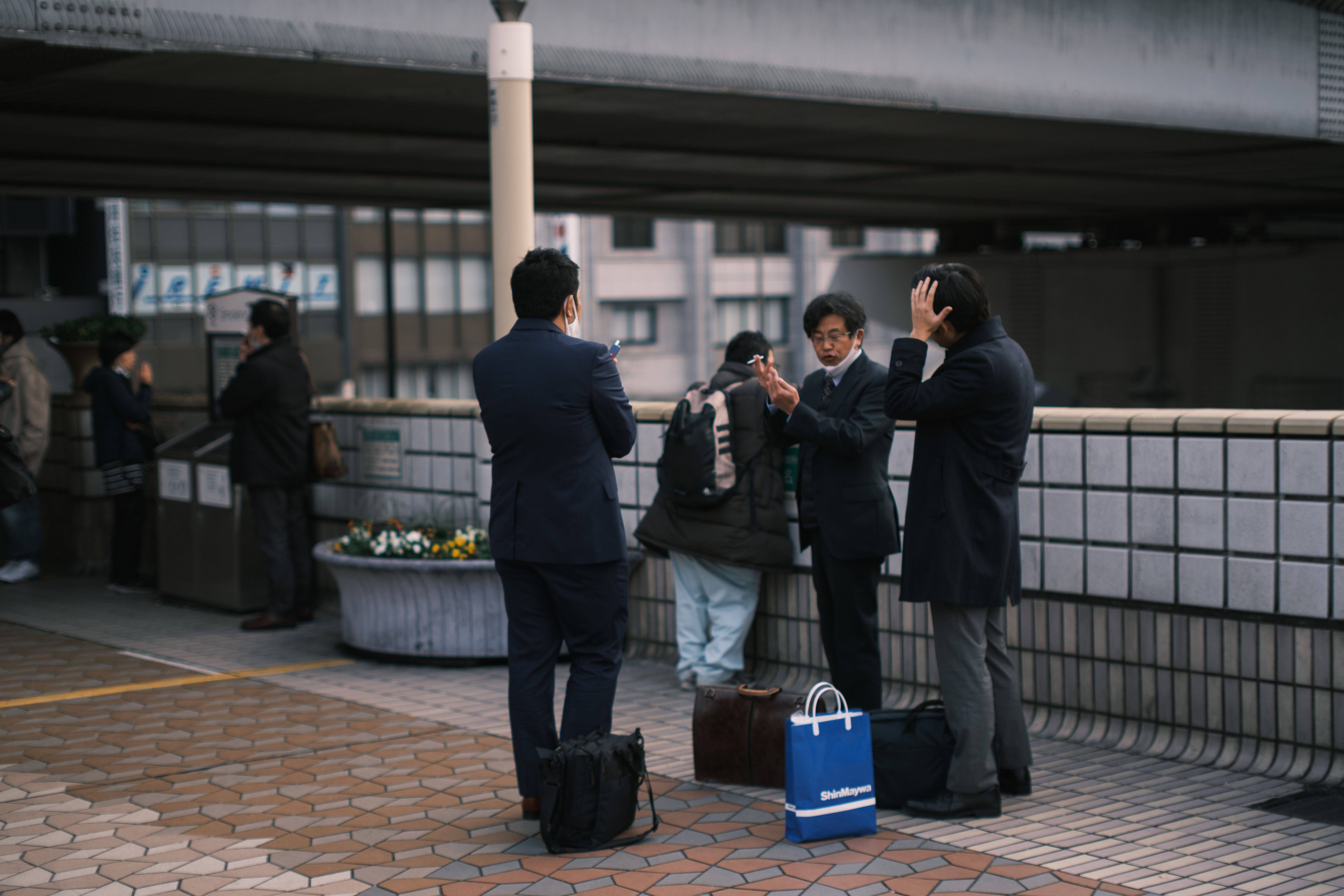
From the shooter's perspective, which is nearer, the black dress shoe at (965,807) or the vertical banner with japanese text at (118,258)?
the black dress shoe at (965,807)

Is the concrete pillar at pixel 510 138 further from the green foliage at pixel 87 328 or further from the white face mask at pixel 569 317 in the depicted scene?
the green foliage at pixel 87 328

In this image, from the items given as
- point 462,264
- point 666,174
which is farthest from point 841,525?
point 462,264

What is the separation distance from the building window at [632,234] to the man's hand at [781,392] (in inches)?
2041

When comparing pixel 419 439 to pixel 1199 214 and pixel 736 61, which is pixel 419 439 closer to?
pixel 736 61

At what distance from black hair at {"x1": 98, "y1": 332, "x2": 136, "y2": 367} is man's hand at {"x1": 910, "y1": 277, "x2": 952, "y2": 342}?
7.21m

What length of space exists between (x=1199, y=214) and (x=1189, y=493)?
858 inches

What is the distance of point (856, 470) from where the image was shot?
5.49 metres

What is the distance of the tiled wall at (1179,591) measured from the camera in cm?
525

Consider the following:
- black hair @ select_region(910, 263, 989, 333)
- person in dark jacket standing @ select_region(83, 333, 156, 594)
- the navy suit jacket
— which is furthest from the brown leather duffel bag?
person in dark jacket standing @ select_region(83, 333, 156, 594)

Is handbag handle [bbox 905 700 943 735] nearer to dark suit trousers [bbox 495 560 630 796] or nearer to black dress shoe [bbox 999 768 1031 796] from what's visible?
black dress shoe [bbox 999 768 1031 796]

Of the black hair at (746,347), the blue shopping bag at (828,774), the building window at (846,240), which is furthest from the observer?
the building window at (846,240)

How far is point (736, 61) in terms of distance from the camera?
9.66 metres

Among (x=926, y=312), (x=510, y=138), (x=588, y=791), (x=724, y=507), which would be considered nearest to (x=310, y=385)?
(x=510, y=138)

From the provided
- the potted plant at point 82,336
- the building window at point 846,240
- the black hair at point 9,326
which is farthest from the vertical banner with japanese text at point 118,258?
the black hair at point 9,326
